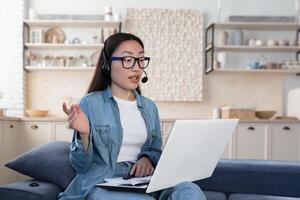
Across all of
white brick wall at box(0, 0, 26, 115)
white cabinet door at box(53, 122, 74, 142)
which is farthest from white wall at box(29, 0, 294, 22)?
white cabinet door at box(53, 122, 74, 142)

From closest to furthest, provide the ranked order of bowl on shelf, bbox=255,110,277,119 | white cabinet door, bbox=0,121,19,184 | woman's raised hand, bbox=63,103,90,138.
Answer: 1. woman's raised hand, bbox=63,103,90,138
2. white cabinet door, bbox=0,121,19,184
3. bowl on shelf, bbox=255,110,277,119

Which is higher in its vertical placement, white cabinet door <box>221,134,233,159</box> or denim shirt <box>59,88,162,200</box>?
denim shirt <box>59,88,162,200</box>

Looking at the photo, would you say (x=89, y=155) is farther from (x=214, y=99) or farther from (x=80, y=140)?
(x=214, y=99)

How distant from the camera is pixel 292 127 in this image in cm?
421

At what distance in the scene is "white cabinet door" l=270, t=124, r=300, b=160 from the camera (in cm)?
421

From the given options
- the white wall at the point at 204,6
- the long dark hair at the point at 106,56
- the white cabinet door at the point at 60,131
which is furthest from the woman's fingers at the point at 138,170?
the white wall at the point at 204,6

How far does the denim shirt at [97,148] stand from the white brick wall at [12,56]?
3.02 m

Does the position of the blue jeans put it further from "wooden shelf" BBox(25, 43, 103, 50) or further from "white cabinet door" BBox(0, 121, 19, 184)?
"wooden shelf" BBox(25, 43, 103, 50)

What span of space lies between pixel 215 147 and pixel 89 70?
3.34 meters

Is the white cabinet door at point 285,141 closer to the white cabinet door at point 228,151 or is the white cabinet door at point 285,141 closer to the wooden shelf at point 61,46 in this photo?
the white cabinet door at point 228,151

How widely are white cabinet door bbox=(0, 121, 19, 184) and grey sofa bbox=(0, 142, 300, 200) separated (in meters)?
1.73

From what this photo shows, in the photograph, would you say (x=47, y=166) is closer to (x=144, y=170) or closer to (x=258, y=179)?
(x=144, y=170)

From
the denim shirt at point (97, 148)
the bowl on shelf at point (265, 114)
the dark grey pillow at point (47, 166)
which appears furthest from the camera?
the bowl on shelf at point (265, 114)

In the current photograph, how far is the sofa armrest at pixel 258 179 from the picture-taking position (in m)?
2.10
